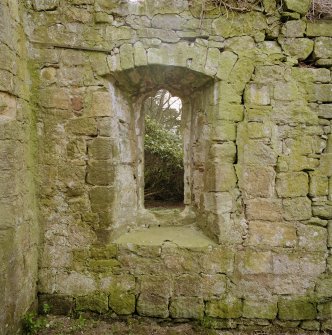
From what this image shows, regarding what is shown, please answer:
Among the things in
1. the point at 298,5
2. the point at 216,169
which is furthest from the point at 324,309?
the point at 298,5

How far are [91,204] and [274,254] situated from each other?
77.9 inches

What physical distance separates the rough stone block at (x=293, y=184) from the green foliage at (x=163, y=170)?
89.1 inches

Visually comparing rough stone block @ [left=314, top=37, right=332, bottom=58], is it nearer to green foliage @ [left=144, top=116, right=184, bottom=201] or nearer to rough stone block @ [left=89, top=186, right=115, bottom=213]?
rough stone block @ [left=89, top=186, right=115, bottom=213]

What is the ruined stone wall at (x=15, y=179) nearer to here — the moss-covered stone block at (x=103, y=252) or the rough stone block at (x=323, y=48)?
the moss-covered stone block at (x=103, y=252)

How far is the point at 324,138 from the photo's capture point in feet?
9.82

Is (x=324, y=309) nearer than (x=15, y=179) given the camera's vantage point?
No

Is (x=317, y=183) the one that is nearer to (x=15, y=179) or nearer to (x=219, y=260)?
(x=219, y=260)

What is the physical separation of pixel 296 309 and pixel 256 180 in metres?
1.41

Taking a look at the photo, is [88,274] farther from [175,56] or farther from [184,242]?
[175,56]

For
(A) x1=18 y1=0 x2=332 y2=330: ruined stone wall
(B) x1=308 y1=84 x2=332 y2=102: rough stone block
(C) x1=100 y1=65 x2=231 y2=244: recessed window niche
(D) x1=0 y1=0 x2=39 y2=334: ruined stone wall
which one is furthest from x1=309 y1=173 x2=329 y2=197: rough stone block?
(D) x1=0 y1=0 x2=39 y2=334: ruined stone wall

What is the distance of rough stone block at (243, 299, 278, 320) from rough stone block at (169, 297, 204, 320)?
1.54ft

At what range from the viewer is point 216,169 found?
300 cm

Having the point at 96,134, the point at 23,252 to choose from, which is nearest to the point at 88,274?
the point at 23,252

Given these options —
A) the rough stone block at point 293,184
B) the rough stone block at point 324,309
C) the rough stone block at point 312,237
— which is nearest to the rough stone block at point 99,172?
the rough stone block at point 293,184
